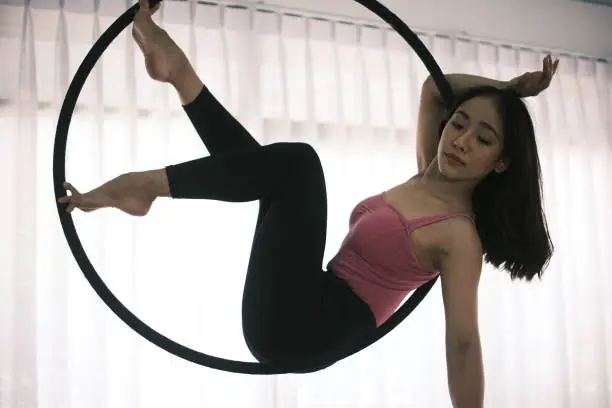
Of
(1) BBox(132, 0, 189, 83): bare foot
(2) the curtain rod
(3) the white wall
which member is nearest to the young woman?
(1) BBox(132, 0, 189, 83): bare foot

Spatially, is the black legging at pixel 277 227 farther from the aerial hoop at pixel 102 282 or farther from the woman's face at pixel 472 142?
the woman's face at pixel 472 142

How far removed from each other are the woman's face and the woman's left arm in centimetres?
9

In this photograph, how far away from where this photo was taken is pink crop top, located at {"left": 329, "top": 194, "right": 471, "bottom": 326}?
117cm

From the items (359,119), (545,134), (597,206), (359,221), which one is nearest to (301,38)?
(359,119)

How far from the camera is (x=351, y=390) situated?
2.17 meters

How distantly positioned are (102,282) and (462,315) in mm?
597

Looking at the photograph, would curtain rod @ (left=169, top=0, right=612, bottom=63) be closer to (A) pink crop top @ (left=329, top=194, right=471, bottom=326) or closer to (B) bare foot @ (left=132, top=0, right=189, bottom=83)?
(B) bare foot @ (left=132, top=0, right=189, bottom=83)

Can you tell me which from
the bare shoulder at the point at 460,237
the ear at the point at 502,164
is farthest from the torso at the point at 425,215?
the ear at the point at 502,164

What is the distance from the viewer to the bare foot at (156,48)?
109 centimetres

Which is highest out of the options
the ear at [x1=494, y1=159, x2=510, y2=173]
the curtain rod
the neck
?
the curtain rod

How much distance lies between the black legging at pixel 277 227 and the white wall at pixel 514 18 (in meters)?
1.27

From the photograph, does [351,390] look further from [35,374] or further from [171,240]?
[35,374]

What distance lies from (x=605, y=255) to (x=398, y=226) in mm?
1851

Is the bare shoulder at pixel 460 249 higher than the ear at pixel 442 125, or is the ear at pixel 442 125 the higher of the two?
the ear at pixel 442 125
